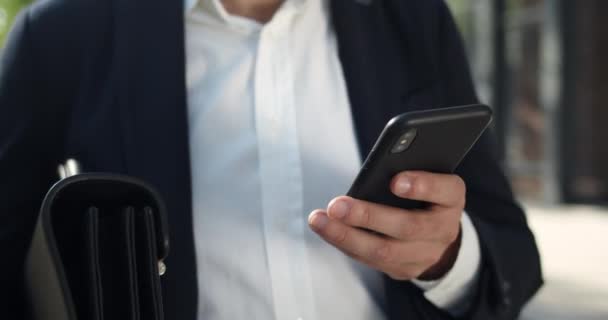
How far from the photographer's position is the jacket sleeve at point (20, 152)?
1.41 m

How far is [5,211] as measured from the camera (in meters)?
1.42

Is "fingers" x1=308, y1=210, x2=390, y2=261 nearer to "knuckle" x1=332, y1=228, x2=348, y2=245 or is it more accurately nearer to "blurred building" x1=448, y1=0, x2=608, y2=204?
"knuckle" x1=332, y1=228, x2=348, y2=245

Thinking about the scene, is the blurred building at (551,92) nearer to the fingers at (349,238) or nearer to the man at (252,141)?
the man at (252,141)

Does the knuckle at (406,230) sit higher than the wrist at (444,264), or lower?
higher

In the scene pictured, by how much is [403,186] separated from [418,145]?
0.06 meters

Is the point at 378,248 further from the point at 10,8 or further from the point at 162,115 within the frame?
the point at 10,8

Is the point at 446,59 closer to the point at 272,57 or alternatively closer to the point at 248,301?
the point at 272,57

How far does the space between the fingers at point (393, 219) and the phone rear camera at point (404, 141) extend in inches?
3.5

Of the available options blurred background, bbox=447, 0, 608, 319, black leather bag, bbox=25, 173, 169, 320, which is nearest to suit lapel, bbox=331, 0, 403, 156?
black leather bag, bbox=25, 173, 169, 320

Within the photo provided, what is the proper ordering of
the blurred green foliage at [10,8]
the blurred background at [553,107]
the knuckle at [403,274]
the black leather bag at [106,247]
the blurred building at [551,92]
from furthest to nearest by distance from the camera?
the blurred building at [551,92] → the blurred background at [553,107] → the blurred green foliage at [10,8] → the knuckle at [403,274] → the black leather bag at [106,247]

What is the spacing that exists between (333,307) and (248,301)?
0.14 meters

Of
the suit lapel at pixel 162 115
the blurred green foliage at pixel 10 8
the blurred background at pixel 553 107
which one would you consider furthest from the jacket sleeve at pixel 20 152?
the blurred green foliage at pixel 10 8

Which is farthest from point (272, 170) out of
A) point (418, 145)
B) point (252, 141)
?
point (418, 145)

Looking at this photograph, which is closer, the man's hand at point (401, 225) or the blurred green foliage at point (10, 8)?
the man's hand at point (401, 225)
